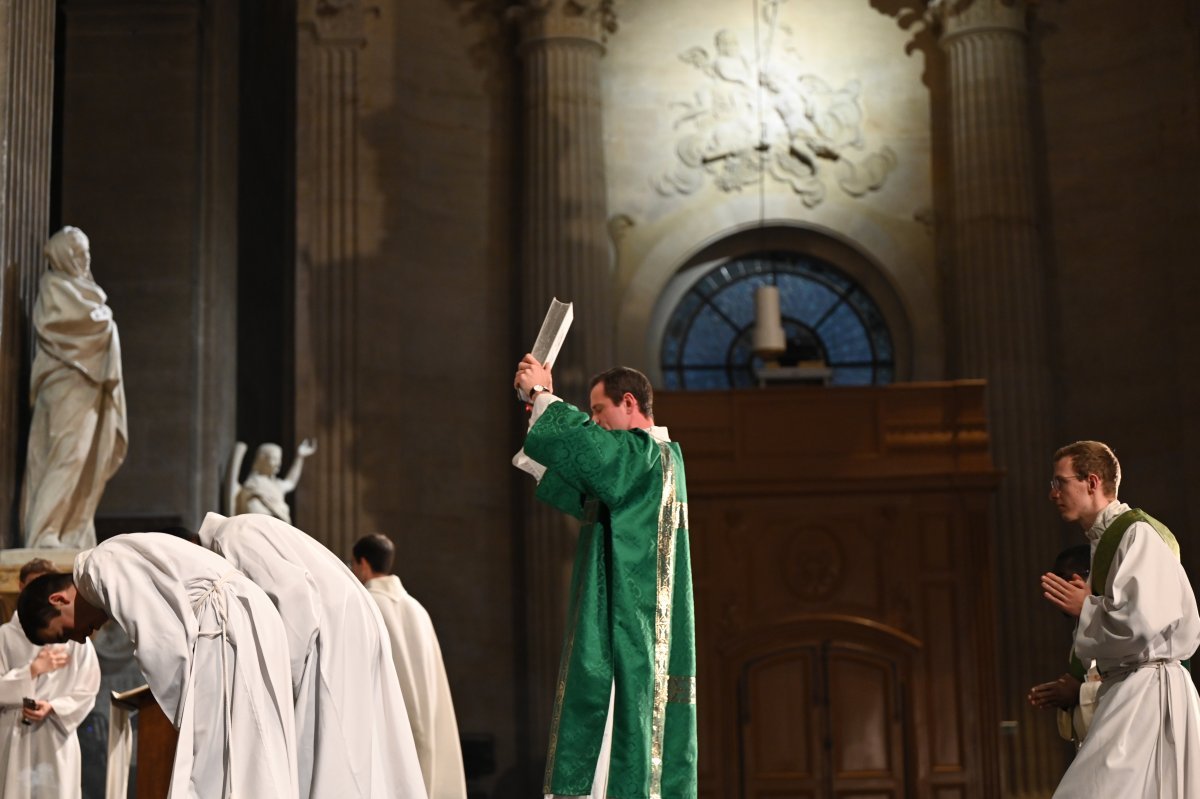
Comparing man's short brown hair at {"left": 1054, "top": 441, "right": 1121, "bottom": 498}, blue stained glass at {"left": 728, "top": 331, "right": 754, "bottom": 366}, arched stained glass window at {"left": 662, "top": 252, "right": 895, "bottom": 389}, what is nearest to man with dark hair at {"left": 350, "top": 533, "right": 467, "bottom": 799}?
man's short brown hair at {"left": 1054, "top": 441, "right": 1121, "bottom": 498}

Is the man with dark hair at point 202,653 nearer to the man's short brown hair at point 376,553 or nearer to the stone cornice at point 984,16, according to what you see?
the man's short brown hair at point 376,553

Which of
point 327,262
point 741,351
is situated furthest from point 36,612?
point 741,351

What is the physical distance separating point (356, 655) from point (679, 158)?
34.3 ft

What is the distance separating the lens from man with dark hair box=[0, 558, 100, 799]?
726cm

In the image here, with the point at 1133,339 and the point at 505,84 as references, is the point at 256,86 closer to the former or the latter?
the point at 505,84

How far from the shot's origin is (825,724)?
1155 centimetres

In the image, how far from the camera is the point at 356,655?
5500 mm

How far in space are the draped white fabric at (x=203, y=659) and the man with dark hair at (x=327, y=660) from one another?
22 cm

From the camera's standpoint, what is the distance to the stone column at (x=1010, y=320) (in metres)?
13.5

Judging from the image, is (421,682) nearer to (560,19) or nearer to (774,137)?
(560,19)

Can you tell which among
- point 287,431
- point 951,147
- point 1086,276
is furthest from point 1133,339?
point 287,431

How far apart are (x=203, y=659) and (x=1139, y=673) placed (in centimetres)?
318

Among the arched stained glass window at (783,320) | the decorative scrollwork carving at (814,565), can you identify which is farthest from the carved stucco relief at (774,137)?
the decorative scrollwork carving at (814,565)

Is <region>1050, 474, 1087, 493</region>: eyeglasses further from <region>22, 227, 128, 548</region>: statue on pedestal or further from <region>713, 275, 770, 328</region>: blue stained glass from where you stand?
<region>713, 275, 770, 328</region>: blue stained glass
